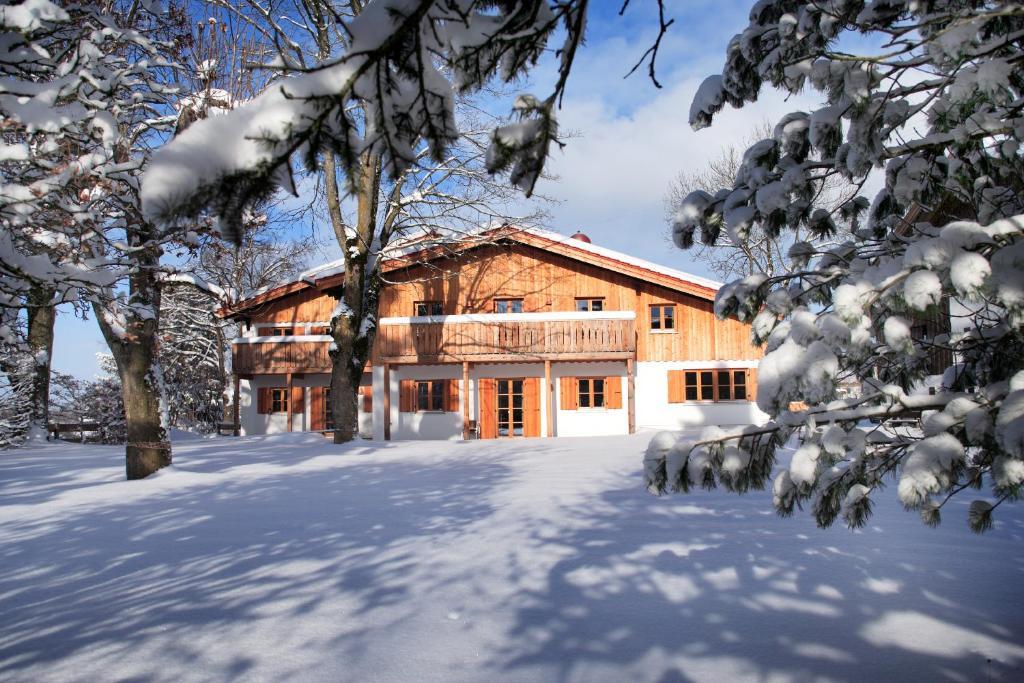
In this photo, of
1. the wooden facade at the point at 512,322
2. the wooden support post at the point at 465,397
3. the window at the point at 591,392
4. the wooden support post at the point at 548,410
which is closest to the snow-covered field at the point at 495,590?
the wooden support post at the point at 465,397

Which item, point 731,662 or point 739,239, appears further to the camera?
point 739,239

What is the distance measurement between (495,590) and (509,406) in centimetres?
1654

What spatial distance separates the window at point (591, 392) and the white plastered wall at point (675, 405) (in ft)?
4.31

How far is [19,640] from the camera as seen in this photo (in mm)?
4398

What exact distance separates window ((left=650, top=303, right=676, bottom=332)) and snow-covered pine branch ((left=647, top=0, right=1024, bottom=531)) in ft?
55.6

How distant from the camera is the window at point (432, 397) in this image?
2206cm

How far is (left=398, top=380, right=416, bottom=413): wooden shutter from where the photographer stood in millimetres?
22031

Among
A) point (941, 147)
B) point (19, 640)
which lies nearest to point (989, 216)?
point (941, 147)

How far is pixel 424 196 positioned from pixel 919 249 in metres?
16.5

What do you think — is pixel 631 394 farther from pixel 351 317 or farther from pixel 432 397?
pixel 351 317

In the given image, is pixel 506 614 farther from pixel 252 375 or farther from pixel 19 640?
pixel 252 375

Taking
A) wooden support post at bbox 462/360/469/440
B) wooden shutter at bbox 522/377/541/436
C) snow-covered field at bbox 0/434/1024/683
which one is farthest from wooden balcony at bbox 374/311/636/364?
snow-covered field at bbox 0/434/1024/683

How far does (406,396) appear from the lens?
72.4ft

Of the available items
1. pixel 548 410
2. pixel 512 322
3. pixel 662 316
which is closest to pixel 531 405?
pixel 548 410
